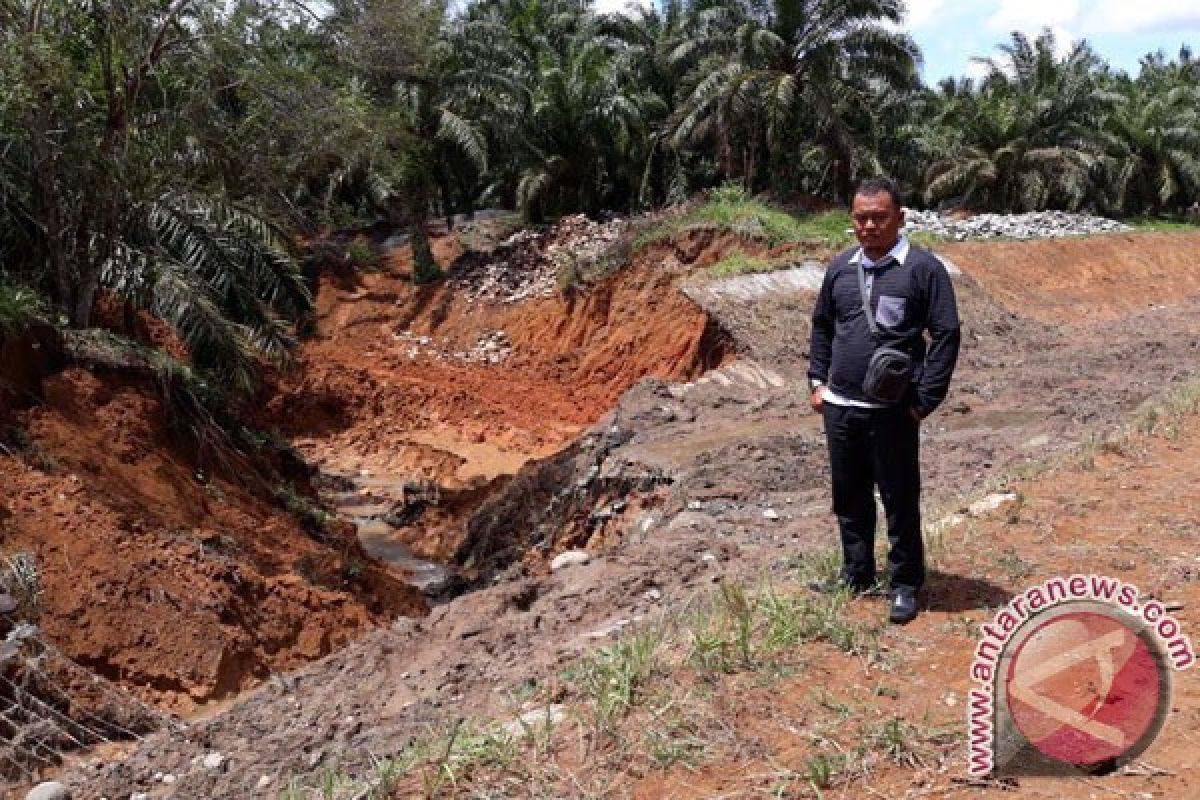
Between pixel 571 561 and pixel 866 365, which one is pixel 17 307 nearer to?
pixel 571 561

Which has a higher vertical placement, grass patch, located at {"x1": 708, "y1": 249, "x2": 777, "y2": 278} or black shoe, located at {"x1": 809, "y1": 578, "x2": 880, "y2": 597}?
grass patch, located at {"x1": 708, "y1": 249, "x2": 777, "y2": 278}

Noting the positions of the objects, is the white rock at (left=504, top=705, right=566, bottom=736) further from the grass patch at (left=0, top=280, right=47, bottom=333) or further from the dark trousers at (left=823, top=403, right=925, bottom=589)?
the grass patch at (left=0, top=280, right=47, bottom=333)

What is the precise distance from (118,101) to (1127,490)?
845 centimetres

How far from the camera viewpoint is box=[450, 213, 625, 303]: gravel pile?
21.3 m

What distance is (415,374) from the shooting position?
19.4 meters

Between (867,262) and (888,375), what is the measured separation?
1.65ft

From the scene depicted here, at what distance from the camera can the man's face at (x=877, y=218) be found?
3.84 m

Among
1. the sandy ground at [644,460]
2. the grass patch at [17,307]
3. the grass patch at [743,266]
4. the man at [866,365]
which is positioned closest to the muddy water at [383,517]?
the sandy ground at [644,460]

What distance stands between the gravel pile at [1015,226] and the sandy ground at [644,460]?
1.17m

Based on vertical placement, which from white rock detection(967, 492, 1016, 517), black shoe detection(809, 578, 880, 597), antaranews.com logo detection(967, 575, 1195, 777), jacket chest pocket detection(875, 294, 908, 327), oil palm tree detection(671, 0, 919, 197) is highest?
oil palm tree detection(671, 0, 919, 197)

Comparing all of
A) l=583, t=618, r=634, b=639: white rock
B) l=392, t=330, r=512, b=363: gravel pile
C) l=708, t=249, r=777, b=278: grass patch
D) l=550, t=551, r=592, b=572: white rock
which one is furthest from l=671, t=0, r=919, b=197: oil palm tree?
l=583, t=618, r=634, b=639: white rock

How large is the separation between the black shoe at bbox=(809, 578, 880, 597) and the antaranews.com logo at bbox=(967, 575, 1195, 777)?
58 cm

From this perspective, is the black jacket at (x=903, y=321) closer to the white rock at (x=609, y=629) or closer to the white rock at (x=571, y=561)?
the white rock at (x=609, y=629)

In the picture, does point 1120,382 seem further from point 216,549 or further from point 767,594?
point 216,549
